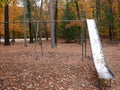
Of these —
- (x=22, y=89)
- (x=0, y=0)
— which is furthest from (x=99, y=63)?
(x=0, y=0)

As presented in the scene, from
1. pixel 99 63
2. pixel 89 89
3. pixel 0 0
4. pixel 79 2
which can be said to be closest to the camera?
pixel 0 0

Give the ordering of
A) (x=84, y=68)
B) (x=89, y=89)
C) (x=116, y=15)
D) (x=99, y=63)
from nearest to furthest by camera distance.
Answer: (x=89, y=89) < (x=99, y=63) < (x=84, y=68) < (x=116, y=15)

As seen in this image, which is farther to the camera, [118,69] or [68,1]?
[68,1]

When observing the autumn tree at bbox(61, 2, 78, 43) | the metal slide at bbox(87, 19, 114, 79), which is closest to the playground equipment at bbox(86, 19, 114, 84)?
the metal slide at bbox(87, 19, 114, 79)

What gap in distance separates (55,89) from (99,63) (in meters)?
2.40

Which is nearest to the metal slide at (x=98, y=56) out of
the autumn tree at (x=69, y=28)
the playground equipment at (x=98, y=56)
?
the playground equipment at (x=98, y=56)

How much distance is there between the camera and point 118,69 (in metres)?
11.9

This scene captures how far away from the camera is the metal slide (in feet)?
28.7

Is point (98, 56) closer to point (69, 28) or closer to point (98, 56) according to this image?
point (98, 56)

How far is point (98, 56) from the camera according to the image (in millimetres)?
10648

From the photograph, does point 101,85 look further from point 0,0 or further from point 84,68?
point 0,0

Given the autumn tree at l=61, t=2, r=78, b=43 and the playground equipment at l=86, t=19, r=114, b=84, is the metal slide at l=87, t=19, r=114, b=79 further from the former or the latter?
the autumn tree at l=61, t=2, r=78, b=43

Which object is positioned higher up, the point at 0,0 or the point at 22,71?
the point at 0,0

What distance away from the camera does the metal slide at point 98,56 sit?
873 centimetres
